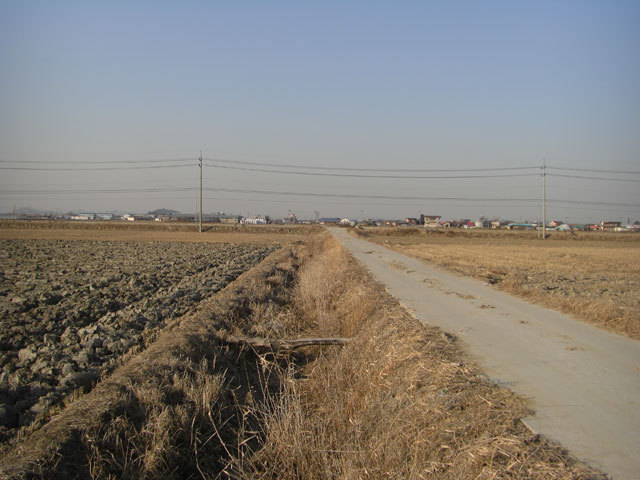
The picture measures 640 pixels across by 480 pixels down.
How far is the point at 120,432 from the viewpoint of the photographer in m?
5.30

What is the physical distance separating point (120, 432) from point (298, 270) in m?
18.2

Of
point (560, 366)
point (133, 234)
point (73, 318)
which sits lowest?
point (73, 318)

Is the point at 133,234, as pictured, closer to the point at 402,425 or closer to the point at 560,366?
the point at 560,366

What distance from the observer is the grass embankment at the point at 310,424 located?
163 inches

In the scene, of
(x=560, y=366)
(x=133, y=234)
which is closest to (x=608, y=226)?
(x=133, y=234)

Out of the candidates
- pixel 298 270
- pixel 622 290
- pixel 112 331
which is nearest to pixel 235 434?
pixel 112 331

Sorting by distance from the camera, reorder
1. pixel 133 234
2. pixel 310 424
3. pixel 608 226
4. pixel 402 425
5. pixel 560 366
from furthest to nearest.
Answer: pixel 608 226
pixel 133 234
pixel 560 366
pixel 310 424
pixel 402 425

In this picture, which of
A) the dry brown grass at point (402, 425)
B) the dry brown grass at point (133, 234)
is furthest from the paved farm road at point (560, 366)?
the dry brown grass at point (133, 234)

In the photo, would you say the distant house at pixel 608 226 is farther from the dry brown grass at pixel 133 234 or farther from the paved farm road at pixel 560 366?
the paved farm road at pixel 560 366

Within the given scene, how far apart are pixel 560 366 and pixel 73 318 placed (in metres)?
10.3

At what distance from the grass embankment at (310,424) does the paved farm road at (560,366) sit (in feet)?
1.19

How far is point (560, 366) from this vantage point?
22.5 ft

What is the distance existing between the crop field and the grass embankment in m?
0.98

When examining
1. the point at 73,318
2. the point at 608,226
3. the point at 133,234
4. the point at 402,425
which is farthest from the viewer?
the point at 608,226
